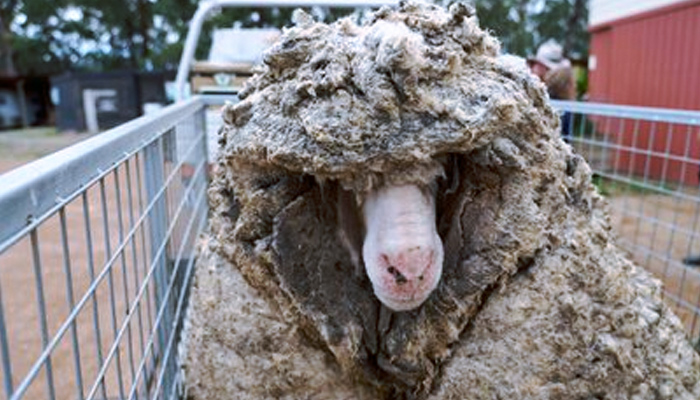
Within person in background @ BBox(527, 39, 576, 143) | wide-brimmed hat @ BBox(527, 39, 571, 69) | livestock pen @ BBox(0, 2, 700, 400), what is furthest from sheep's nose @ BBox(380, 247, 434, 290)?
wide-brimmed hat @ BBox(527, 39, 571, 69)

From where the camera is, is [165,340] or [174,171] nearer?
[165,340]

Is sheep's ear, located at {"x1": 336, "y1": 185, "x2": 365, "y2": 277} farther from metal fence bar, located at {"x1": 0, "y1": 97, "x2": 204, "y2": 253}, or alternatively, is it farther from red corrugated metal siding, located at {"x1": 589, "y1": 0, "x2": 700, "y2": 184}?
red corrugated metal siding, located at {"x1": 589, "y1": 0, "x2": 700, "y2": 184}

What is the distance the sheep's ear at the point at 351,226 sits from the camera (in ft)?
3.67

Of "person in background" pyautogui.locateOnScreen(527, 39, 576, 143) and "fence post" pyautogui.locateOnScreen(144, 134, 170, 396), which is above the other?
"person in background" pyautogui.locateOnScreen(527, 39, 576, 143)

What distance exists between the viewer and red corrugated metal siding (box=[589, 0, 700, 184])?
6.44 metres

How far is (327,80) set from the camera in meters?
0.99

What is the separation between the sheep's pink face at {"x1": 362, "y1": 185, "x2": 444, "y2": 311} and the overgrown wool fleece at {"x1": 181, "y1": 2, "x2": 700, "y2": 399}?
4cm

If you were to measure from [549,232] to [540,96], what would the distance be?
0.80 ft

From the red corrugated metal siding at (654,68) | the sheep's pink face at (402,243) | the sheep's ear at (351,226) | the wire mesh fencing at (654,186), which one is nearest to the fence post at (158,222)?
the sheep's ear at (351,226)

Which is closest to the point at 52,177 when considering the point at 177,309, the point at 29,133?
the point at 177,309

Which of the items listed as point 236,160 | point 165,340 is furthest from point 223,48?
point 236,160

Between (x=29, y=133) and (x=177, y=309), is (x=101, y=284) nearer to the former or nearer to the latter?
(x=177, y=309)

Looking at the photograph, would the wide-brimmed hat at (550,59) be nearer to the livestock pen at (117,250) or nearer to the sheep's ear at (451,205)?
the livestock pen at (117,250)

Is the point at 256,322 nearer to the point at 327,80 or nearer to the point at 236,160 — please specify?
the point at 236,160
